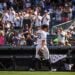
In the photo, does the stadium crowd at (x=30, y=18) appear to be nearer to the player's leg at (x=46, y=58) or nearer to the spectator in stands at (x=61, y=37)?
the spectator in stands at (x=61, y=37)

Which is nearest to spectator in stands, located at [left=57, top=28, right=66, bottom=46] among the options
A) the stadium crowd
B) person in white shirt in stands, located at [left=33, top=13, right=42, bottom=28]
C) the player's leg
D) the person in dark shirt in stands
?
the stadium crowd

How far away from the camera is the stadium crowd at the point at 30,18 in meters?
15.8

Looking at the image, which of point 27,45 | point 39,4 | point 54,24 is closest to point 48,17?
point 54,24

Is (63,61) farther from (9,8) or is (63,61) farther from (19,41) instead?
(9,8)

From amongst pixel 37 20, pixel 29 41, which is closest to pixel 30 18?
pixel 37 20

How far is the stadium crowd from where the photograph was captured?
15.8m

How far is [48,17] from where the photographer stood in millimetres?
18047

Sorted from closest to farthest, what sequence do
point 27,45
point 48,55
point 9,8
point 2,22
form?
point 48,55, point 27,45, point 2,22, point 9,8

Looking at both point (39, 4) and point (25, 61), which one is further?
point (39, 4)

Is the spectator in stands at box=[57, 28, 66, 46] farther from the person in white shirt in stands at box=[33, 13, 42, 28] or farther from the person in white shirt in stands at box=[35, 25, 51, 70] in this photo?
the person in white shirt in stands at box=[33, 13, 42, 28]

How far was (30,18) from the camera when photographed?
58.5ft

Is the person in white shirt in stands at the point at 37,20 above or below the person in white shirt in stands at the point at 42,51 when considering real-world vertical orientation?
above

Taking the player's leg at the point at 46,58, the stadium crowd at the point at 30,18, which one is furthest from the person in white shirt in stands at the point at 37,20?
the player's leg at the point at 46,58

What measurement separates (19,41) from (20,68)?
178cm
